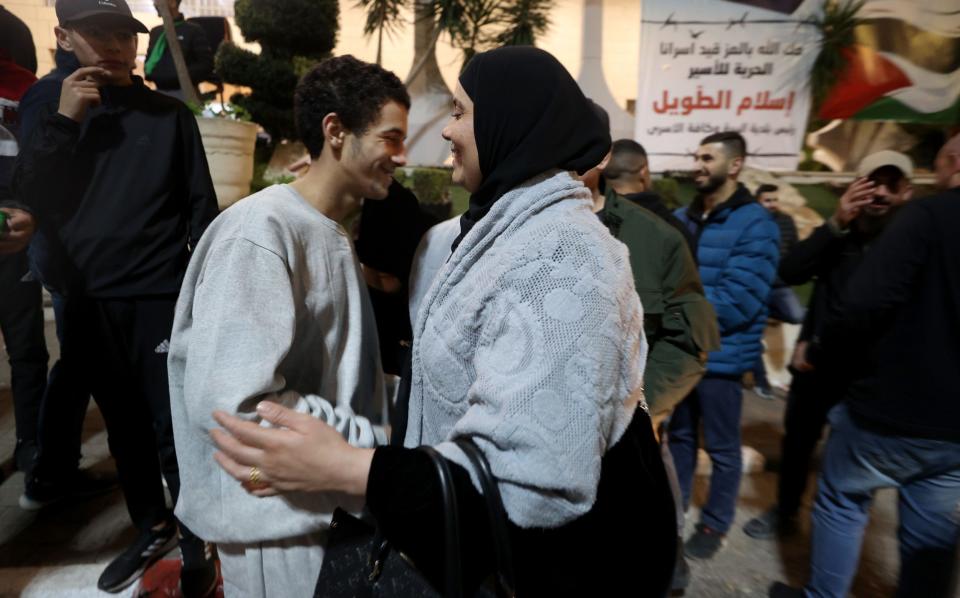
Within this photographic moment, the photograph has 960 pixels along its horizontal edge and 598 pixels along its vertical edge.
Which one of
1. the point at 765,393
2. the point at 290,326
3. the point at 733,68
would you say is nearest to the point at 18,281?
the point at 290,326

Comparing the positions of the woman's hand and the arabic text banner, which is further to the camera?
the arabic text banner

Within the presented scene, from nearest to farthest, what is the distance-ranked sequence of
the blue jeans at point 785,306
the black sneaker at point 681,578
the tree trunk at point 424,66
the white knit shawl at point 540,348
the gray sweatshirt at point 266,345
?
the white knit shawl at point 540,348, the gray sweatshirt at point 266,345, the black sneaker at point 681,578, the blue jeans at point 785,306, the tree trunk at point 424,66

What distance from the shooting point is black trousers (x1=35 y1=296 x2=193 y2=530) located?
7.04ft

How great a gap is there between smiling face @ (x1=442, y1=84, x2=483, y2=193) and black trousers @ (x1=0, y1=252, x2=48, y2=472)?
8.78 ft

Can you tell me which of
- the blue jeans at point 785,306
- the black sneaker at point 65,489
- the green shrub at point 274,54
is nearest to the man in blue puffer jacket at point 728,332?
the blue jeans at point 785,306

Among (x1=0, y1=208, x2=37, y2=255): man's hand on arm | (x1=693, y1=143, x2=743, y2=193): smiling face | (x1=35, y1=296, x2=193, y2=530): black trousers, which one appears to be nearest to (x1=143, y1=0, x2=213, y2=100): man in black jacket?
(x1=0, y1=208, x2=37, y2=255): man's hand on arm

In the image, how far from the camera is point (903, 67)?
632 centimetres

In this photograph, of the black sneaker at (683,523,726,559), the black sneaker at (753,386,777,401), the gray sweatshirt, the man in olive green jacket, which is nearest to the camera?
the gray sweatshirt

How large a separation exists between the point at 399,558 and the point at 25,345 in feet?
9.55

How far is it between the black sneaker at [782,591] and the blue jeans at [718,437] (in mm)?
343

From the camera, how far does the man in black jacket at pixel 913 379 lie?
1.86 m

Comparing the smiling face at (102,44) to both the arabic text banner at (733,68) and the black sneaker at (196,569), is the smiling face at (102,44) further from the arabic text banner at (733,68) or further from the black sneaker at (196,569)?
the arabic text banner at (733,68)

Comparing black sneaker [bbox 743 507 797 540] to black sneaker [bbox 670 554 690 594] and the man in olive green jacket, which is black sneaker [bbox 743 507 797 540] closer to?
black sneaker [bbox 670 554 690 594]

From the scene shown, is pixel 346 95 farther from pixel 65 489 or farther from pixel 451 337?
pixel 65 489
